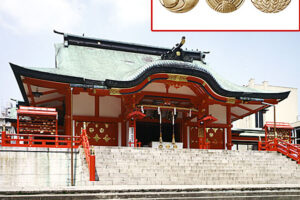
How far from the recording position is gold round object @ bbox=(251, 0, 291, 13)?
605 cm

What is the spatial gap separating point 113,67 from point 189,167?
10.4 metres

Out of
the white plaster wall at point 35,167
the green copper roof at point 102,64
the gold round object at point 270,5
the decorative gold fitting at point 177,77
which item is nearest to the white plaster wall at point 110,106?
the green copper roof at point 102,64

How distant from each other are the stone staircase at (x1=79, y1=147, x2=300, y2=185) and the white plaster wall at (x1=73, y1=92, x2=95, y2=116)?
548cm

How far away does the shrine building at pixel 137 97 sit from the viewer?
20.1 meters

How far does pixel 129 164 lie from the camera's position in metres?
15.4

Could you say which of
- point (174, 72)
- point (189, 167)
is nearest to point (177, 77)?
point (174, 72)

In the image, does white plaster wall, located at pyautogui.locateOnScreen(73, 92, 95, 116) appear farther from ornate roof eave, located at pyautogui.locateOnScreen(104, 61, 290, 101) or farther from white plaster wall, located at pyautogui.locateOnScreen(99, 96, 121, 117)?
ornate roof eave, located at pyautogui.locateOnScreen(104, 61, 290, 101)

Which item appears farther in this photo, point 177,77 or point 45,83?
point 177,77

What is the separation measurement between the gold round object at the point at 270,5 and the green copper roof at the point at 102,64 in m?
14.4

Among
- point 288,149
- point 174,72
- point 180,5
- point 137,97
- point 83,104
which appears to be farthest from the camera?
point 83,104

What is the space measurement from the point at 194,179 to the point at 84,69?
10686 millimetres

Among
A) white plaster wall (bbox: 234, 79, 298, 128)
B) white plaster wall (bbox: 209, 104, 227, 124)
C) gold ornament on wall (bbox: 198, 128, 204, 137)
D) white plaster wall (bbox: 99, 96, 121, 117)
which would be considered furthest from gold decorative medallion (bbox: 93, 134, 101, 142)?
white plaster wall (bbox: 234, 79, 298, 128)

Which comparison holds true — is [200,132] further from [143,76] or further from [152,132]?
[143,76]

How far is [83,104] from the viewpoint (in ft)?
71.3
